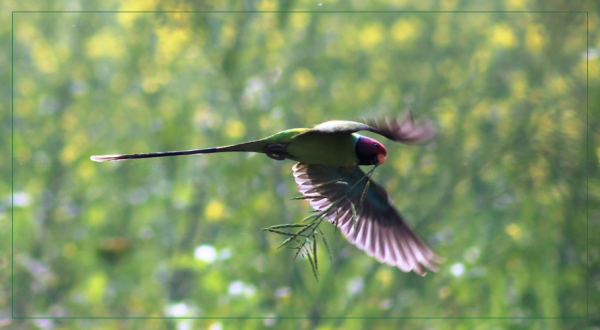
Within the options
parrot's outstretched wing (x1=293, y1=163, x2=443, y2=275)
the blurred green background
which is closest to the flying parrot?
parrot's outstretched wing (x1=293, y1=163, x2=443, y2=275)

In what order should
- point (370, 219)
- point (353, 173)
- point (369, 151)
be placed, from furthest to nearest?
point (370, 219), point (353, 173), point (369, 151)

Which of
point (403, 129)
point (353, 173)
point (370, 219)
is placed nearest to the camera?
point (403, 129)

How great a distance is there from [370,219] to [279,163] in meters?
1.70

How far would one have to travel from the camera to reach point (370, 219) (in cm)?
164

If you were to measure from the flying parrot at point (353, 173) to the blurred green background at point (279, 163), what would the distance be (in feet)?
2.94

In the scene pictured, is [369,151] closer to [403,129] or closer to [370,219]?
[403,129]

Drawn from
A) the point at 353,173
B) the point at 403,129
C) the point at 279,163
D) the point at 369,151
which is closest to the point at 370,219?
the point at 353,173

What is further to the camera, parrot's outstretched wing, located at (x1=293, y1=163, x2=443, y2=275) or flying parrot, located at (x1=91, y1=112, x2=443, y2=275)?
parrot's outstretched wing, located at (x1=293, y1=163, x2=443, y2=275)

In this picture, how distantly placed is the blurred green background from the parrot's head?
55.2 inches

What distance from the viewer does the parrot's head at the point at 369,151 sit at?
3.66ft

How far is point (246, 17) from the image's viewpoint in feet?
12.6

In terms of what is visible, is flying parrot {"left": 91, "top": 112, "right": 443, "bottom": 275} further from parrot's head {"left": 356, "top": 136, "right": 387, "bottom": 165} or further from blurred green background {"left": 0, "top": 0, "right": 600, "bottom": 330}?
blurred green background {"left": 0, "top": 0, "right": 600, "bottom": 330}

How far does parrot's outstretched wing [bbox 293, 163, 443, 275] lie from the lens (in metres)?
1.44

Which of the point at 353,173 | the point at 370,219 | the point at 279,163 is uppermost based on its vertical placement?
the point at 279,163
